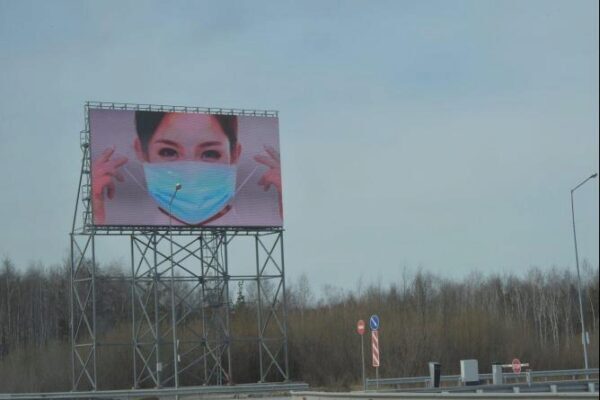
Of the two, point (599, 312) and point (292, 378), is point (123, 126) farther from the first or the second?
point (599, 312)

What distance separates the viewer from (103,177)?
53281 millimetres

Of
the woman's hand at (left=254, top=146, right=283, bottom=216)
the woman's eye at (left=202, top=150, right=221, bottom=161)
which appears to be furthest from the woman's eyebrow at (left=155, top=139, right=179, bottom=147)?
the woman's hand at (left=254, top=146, right=283, bottom=216)

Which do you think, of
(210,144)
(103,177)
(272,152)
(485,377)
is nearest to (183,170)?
(210,144)

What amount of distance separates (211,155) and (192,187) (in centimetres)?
205

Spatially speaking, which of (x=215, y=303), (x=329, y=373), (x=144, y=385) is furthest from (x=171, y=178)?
(x=329, y=373)

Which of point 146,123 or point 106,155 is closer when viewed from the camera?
point 106,155

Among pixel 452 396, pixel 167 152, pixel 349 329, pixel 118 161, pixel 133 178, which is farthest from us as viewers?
pixel 349 329

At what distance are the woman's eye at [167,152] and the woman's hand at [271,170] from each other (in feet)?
15.3

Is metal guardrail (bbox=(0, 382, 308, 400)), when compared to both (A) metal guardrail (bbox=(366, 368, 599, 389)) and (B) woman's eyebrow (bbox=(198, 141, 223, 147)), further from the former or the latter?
(B) woman's eyebrow (bbox=(198, 141, 223, 147))

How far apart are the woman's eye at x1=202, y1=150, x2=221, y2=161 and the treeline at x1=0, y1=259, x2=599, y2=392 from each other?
829cm

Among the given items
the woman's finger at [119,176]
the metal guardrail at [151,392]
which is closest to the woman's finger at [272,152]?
the woman's finger at [119,176]

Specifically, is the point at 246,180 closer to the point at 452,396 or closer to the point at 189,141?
the point at 189,141

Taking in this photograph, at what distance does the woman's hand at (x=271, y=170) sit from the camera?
57.2m

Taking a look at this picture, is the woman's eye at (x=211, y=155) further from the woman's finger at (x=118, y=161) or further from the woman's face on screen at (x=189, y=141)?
the woman's finger at (x=118, y=161)
